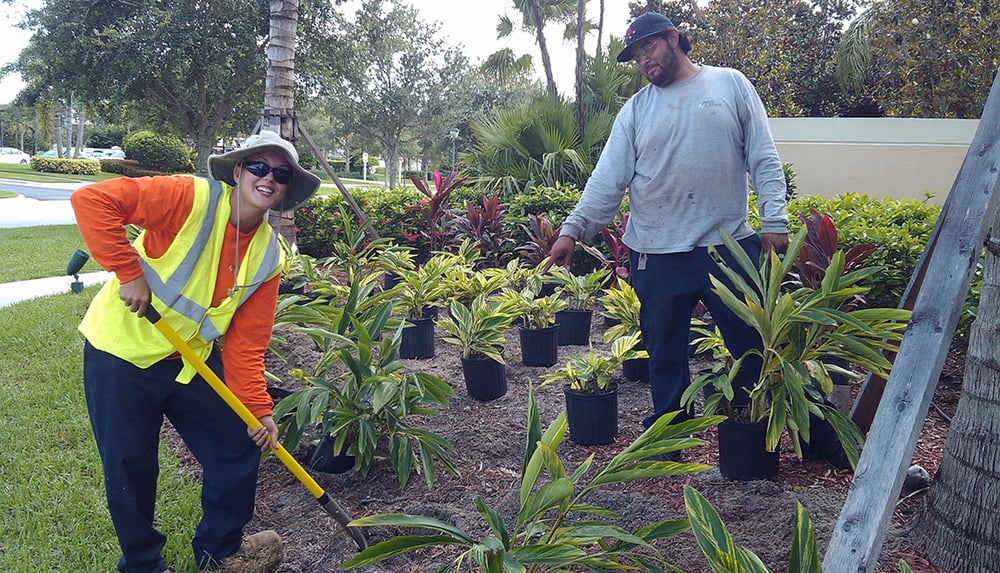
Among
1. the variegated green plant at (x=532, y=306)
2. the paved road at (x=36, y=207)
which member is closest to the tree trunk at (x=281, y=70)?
the variegated green plant at (x=532, y=306)

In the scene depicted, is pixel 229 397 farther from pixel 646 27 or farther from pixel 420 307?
pixel 420 307

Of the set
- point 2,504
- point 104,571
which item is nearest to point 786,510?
point 104,571

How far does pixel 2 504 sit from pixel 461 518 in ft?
7.12

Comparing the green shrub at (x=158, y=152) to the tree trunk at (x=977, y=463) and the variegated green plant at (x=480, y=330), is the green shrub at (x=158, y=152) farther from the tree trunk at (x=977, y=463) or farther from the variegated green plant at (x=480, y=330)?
the tree trunk at (x=977, y=463)

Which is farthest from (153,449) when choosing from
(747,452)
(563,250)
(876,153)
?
(876,153)

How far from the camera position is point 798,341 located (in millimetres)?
2771

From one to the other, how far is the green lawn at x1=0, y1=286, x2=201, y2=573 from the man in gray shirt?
2.12 m

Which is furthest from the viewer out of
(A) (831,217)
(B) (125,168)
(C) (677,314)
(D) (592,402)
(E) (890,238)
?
(B) (125,168)

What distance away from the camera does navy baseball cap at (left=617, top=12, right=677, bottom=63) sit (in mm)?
2938

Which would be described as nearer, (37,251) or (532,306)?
(532,306)

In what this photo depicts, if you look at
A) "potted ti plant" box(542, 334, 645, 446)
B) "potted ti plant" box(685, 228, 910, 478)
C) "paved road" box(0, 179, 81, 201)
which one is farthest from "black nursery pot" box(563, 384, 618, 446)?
"paved road" box(0, 179, 81, 201)

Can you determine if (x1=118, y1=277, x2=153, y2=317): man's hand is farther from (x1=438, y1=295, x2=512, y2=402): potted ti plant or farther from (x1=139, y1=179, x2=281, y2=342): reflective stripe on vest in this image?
(x1=438, y1=295, x2=512, y2=402): potted ti plant

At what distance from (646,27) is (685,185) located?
2.30ft

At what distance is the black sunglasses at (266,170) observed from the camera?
92.9 inches
